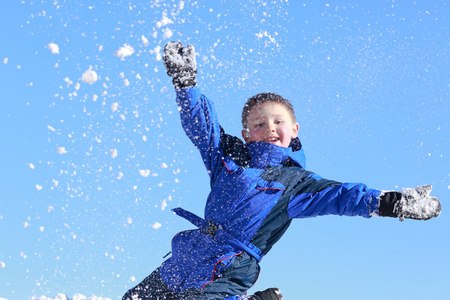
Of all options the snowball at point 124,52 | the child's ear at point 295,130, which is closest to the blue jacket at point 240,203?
the child's ear at point 295,130

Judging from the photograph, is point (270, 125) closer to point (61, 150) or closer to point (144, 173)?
point (144, 173)

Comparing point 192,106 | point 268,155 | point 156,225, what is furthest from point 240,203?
point 192,106

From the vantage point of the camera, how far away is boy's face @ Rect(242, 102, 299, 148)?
188 inches

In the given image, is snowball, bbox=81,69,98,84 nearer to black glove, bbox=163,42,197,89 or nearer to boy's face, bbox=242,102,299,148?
black glove, bbox=163,42,197,89

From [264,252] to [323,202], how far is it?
25.3 inches

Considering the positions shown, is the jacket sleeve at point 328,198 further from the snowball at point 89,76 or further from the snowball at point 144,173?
the snowball at point 89,76

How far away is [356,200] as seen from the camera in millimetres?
4203

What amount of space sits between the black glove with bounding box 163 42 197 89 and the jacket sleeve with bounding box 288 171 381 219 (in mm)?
1286

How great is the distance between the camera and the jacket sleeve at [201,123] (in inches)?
180

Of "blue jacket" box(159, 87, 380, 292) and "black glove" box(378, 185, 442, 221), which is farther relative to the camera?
"blue jacket" box(159, 87, 380, 292)

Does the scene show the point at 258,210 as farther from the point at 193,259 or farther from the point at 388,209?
the point at 388,209

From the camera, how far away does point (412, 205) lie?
4047mm

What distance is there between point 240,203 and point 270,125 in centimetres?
84

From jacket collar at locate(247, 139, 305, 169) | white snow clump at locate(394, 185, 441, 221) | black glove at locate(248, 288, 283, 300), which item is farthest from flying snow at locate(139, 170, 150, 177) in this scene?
white snow clump at locate(394, 185, 441, 221)
